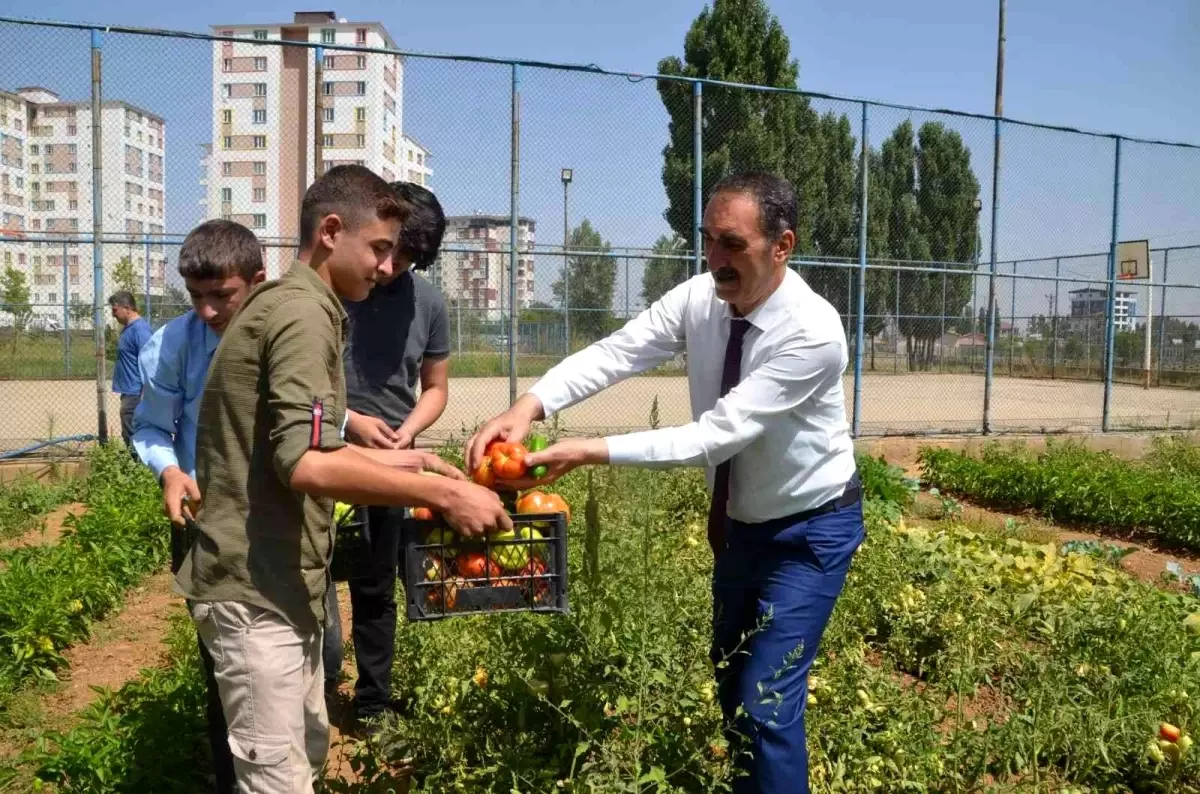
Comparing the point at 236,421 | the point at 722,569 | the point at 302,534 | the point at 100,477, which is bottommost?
the point at 100,477

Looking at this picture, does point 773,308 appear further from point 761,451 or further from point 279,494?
point 279,494

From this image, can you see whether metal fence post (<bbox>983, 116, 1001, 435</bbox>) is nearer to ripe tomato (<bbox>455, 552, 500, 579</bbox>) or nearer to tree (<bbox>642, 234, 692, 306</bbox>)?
tree (<bbox>642, 234, 692, 306</bbox>)

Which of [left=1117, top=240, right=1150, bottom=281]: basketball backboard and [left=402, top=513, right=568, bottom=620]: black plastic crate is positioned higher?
[left=1117, top=240, right=1150, bottom=281]: basketball backboard

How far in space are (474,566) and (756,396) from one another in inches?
34.8

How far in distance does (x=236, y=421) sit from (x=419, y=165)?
787cm

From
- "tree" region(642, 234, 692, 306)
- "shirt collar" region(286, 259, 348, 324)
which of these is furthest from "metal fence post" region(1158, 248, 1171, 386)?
"shirt collar" region(286, 259, 348, 324)

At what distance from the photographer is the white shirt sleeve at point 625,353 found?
3158mm

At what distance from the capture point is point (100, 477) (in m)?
8.03

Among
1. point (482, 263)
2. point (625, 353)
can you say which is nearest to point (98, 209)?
point (482, 263)

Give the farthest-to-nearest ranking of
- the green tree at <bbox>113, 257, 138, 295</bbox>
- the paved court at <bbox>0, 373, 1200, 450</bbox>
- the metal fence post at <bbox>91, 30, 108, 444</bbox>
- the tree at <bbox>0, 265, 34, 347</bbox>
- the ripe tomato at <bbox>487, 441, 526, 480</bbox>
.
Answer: the tree at <bbox>0, 265, 34, 347</bbox>
the paved court at <bbox>0, 373, 1200, 450</bbox>
the green tree at <bbox>113, 257, 138, 295</bbox>
the metal fence post at <bbox>91, 30, 108, 444</bbox>
the ripe tomato at <bbox>487, 441, 526, 480</bbox>

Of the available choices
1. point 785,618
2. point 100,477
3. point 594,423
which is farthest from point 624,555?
point 594,423

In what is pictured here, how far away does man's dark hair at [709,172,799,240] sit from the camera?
109 inches

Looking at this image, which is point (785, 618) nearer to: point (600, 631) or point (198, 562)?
point (600, 631)

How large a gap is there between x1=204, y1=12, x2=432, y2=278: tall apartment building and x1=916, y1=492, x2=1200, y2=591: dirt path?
5788mm
